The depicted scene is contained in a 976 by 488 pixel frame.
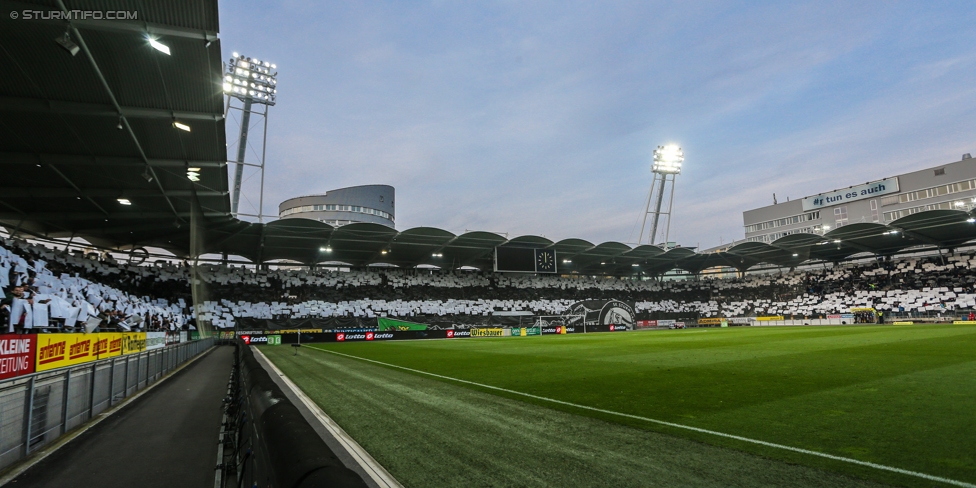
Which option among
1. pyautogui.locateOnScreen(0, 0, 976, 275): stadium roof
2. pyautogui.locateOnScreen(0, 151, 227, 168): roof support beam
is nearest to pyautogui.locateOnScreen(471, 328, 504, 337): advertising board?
pyautogui.locateOnScreen(0, 0, 976, 275): stadium roof

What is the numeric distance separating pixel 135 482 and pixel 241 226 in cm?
3333

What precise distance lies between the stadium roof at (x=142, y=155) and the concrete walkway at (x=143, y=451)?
9.84 m

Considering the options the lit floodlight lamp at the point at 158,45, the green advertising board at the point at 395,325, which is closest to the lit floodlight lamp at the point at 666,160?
the green advertising board at the point at 395,325

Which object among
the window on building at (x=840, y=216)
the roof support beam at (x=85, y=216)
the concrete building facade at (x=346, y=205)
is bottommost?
the roof support beam at (x=85, y=216)

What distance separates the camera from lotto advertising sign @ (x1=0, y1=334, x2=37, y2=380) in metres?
9.03

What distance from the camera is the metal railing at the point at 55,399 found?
231 inches

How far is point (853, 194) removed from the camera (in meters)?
68.6

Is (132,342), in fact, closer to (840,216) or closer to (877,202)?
(877,202)

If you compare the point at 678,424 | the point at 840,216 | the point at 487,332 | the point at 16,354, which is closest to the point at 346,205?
the point at 487,332

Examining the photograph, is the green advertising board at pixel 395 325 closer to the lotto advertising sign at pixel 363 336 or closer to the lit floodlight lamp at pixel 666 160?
the lotto advertising sign at pixel 363 336

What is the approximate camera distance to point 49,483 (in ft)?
17.4

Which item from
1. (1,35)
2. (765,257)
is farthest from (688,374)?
(765,257)

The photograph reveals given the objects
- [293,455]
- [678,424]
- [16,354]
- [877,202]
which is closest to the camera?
[293,455]

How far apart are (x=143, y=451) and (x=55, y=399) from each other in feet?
6.45
